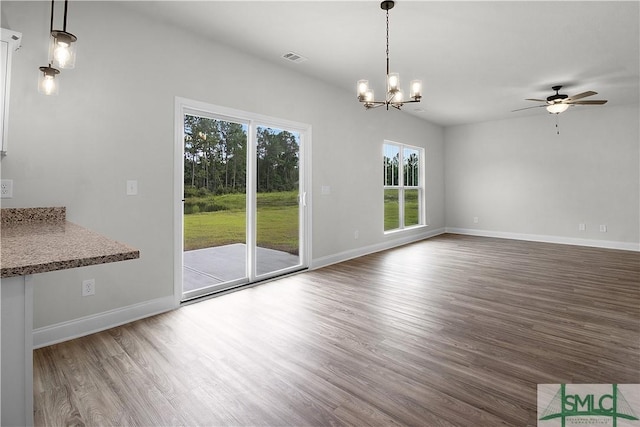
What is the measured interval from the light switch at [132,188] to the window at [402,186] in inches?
175

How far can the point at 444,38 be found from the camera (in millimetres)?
3441

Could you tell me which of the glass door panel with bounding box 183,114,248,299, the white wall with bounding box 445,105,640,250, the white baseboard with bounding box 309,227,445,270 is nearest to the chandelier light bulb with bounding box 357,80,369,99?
the glass door panel with bounding box 183,114,248,299

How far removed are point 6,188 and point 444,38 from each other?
4104mm

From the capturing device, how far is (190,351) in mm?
2291

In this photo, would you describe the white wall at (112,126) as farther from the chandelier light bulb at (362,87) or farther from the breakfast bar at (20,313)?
the breakfast bar at (20,313)

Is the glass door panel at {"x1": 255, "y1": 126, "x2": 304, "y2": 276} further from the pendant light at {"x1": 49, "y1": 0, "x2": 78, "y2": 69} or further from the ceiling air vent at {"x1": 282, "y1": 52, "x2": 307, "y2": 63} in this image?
the pendant light at {"x1": 49, "y1": 0, "x2": 78, "y2": 69}

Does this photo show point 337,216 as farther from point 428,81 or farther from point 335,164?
point 428,81

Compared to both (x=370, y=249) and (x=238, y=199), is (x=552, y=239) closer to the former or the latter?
(x=370, y=249)

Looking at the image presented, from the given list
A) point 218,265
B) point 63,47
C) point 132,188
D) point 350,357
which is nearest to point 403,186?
point 218,265

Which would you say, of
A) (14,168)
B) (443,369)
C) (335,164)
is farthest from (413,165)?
(14,168)

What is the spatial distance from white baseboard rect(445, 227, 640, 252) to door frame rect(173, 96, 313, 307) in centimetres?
520

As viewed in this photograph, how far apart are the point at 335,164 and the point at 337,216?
814 mm

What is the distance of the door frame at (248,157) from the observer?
3150mm

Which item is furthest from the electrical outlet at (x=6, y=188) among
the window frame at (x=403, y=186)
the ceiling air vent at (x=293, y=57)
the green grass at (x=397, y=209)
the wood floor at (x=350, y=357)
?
the green grass at (x=397, y=209)
